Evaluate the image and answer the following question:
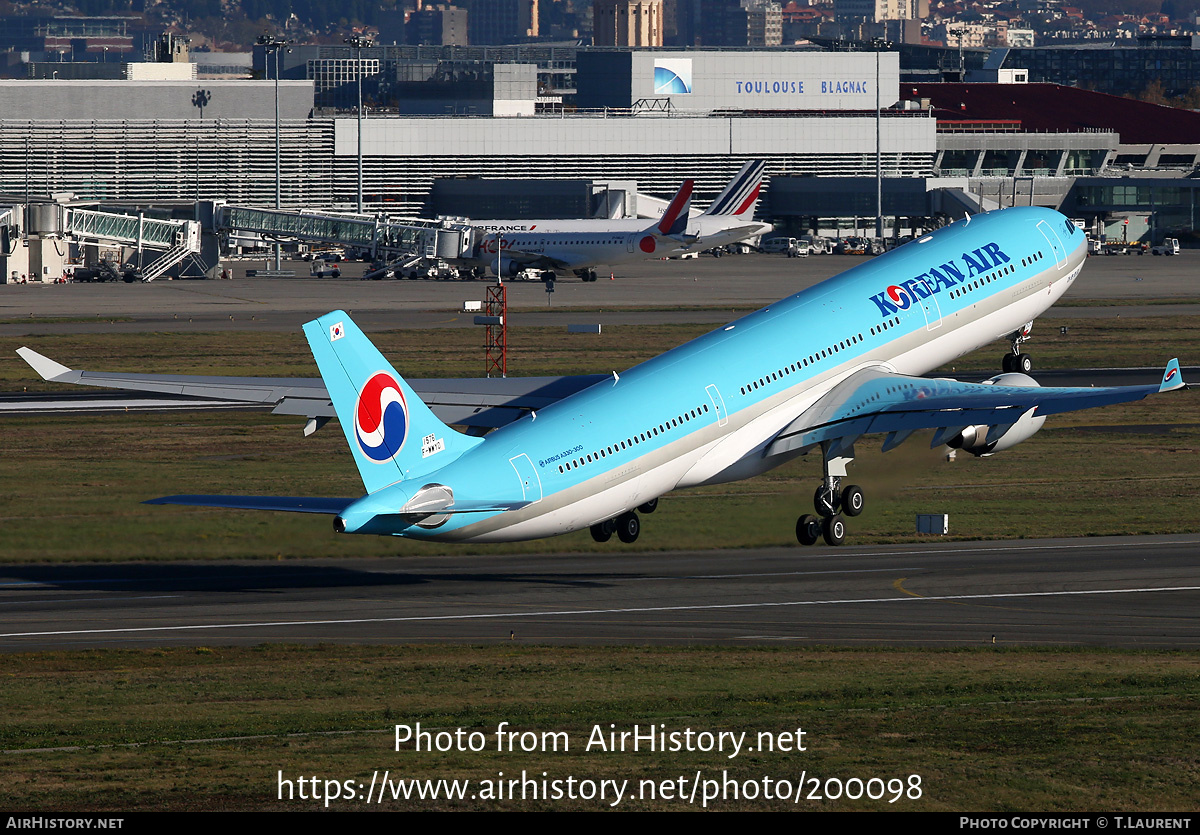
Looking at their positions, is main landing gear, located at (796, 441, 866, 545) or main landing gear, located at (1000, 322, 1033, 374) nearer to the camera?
main landing gear, located at (796, 441, 866, 545)

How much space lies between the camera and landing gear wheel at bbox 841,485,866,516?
5053 centimetres

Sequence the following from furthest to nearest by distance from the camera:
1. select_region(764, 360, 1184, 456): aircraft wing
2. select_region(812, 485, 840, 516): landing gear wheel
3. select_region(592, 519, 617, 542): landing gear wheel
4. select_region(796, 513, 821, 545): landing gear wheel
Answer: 1. select_region(592, 519, 617, 542): landing gear wheel
2. select_region(796, 513, 821, 545): landing gear wheel
3. select_region(812, 485, 840, 516): landing gear wheel
4. select_region(764, 360, 1184, 456): aircraft wing

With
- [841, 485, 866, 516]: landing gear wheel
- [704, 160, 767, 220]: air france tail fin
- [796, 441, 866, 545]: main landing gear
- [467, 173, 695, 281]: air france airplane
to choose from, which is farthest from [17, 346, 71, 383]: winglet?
[704, 160, 767, 220]: air france tail fin

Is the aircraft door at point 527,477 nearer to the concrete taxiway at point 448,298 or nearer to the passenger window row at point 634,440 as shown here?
the passenger window row at point 634,440

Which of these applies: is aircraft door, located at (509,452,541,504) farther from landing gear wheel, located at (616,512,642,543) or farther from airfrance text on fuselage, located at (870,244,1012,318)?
airfrance text on fuselage, located at (870,244,1012,318)

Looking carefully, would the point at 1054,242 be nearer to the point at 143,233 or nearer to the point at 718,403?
the point at 718,403

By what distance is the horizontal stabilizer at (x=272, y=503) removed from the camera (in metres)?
38.1

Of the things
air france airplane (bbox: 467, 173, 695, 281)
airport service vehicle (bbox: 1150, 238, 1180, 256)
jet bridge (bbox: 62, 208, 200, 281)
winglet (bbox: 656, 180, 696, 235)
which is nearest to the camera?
winglet (bbox: 656, 180, 696, 235)

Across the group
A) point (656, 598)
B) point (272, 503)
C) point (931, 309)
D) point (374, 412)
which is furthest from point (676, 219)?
point (272, 503)

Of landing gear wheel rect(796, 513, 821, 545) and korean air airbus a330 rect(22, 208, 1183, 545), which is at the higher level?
korean air airbus a330 rect(22, 208, 1183, 545)

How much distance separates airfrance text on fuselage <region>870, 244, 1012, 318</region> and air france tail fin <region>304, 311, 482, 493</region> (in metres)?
18.0

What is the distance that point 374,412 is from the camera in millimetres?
38094

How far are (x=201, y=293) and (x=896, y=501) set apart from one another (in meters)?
96.9
